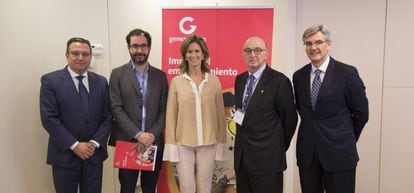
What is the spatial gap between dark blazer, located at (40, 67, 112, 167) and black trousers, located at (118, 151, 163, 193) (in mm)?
252

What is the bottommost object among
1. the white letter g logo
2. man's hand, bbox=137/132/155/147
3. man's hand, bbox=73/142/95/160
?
man's hand, bbox=73/142/95/160

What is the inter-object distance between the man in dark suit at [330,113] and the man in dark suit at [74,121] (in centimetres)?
156

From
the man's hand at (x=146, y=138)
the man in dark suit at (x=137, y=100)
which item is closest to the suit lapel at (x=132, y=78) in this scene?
the man in dark suit at (x=137, y=100)

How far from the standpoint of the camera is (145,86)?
255 cm

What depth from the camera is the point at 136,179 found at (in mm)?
2643

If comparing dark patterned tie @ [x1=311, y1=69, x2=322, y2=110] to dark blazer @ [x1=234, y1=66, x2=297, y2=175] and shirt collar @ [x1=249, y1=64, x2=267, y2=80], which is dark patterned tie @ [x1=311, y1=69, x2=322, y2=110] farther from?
shirt collar @ [x1=249, y1=64, x2=267, y2=80]

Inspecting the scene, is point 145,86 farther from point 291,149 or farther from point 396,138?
point 396,138

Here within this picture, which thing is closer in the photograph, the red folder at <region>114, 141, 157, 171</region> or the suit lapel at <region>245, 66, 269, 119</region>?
the suit lapel at <region>245, 66, 269, 119</region>

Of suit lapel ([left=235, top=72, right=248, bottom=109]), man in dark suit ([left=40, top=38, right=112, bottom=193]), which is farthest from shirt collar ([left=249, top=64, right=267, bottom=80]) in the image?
man in dark suit ([left=40, top=38, right=112, bottom=193])

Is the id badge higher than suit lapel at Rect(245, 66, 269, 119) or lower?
lower

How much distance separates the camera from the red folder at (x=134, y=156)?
248 cm

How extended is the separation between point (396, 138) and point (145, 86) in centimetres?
262

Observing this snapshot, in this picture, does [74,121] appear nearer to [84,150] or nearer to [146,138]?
[84,150]

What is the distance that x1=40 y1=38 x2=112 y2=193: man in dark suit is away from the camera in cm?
225
